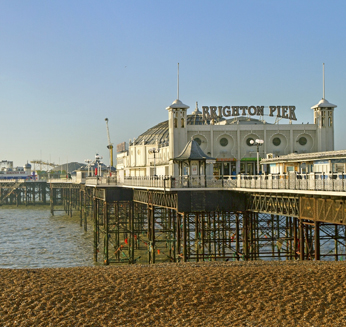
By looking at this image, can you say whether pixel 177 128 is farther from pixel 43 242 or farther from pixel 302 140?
pixel 43 242

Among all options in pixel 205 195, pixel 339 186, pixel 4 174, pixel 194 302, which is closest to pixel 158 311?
pixel 194 302

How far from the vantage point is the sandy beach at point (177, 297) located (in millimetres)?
18250

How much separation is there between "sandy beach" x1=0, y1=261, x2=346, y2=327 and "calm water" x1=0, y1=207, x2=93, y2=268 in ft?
90.4

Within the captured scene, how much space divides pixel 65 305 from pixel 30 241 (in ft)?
167

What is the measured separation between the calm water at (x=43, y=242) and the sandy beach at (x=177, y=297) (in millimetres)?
27555

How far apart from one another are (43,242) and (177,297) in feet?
163

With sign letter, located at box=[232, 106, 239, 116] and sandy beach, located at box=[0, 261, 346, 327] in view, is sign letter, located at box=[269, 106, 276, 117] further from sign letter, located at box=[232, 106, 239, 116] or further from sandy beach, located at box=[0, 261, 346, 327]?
sandy beach, located at box=[0, 261, 346, 327]

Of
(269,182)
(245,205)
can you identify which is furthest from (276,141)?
(269,182)

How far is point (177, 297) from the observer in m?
20.5

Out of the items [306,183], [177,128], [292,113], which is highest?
[292,113]

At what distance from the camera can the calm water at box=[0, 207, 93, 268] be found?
2035 inches

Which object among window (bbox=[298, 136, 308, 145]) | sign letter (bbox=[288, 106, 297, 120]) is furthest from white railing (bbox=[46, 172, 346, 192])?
sign letter (bbox=[288, 106, 297, 120])

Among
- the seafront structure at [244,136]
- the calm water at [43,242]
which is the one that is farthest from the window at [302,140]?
the calm water at [43,242]

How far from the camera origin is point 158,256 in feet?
175
